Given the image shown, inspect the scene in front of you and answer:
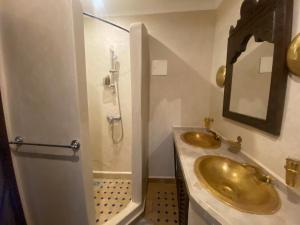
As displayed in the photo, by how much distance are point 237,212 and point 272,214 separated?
148 millimetres

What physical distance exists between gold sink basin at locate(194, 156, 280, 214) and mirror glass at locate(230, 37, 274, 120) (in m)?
0.39

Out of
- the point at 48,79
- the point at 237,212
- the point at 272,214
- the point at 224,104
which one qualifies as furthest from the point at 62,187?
the point at 224,104

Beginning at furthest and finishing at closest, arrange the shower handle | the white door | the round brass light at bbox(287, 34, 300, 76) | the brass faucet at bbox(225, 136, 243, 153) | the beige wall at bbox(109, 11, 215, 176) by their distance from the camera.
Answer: the shower handle < the beige wall at bbox(109, 11, 215, 176) < the brass faucet at bbox(225, 136, 243, 153) < the white door < the round brass light at bbox(287, 34, 300, 76)

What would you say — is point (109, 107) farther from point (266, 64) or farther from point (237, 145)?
point (266, 64)

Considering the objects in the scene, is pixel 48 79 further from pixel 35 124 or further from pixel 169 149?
pixel 169 149

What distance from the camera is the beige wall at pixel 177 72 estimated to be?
6.31 feet

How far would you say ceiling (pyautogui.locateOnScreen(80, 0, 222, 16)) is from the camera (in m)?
1.81

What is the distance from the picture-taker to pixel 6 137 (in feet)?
3.47

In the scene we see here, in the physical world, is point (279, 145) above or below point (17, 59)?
below

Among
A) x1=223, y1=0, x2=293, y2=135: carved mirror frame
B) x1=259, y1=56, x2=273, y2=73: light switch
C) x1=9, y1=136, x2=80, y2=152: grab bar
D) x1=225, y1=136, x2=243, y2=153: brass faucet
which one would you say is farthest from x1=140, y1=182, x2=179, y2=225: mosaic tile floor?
x1=259, y1=56, x2=273, y2=73: light switch

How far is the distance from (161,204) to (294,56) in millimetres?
1826

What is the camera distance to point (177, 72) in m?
2.02

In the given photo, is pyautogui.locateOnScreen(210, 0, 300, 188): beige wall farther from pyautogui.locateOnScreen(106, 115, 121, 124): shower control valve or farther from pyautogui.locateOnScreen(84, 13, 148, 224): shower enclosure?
pyautogui.locateOnScreen(106, 115, 121, 124): shower control valve

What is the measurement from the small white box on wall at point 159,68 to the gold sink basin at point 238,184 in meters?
1.25
